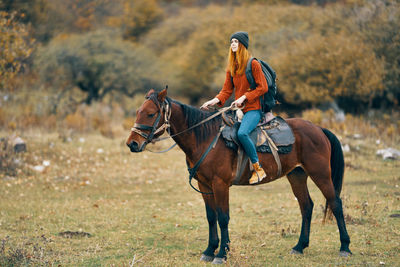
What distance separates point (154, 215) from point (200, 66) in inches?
1233

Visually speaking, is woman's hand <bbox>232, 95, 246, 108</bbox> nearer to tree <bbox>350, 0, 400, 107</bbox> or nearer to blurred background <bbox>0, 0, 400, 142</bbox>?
blurred background <bbox>0, 0, 400, 142</bbox>

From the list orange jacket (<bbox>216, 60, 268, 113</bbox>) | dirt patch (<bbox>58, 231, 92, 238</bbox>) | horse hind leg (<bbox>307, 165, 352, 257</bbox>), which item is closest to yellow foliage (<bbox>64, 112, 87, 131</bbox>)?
dirt patch (<bbox>58, 231, 92, 238</bbox>)

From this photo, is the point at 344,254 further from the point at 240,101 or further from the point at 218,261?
the point at 240,101

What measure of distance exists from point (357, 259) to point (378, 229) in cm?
177

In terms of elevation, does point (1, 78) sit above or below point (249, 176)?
below

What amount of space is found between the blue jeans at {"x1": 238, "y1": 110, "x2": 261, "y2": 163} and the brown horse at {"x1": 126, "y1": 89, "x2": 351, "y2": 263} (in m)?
0.26

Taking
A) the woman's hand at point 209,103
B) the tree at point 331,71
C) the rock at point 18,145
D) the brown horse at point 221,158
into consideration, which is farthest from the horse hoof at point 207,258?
the tree at point 331,71

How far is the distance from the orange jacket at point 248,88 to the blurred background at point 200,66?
32.9 ft

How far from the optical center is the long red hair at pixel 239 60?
657 centimetres

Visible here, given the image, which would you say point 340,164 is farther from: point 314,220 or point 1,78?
point 1,78

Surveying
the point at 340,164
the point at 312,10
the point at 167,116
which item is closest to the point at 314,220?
the point at 340,164

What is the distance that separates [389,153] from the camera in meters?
15.5

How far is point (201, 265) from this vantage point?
641 centimetres

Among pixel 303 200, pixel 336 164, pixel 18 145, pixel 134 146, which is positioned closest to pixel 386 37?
pixel 18 145
